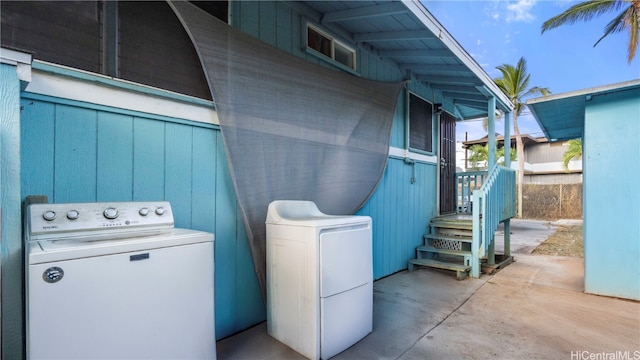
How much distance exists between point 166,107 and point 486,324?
9.71 ft

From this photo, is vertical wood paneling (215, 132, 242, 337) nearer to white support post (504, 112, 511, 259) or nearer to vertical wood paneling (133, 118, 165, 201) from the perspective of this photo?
vertical wood paneling (133, 118, 165, 201)

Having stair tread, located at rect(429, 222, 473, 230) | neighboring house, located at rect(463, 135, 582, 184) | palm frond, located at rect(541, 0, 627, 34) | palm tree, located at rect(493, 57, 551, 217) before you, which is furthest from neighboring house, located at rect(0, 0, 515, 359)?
neighboring house, located at rect(463, 135, 582, 184)

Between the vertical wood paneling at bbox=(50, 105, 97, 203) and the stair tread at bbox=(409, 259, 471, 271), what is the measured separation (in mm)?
3872

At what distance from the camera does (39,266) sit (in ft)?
3.36

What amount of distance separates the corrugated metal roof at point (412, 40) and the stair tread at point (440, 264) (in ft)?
8.27

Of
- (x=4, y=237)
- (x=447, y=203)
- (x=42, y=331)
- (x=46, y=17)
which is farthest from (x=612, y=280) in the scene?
(x=46, y=17)

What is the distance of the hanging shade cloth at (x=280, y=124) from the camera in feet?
6.80

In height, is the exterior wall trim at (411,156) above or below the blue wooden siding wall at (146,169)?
above

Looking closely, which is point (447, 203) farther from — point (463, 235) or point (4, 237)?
point (4, 237)

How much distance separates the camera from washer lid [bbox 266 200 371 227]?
1.95 meters

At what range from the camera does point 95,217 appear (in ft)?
4.73

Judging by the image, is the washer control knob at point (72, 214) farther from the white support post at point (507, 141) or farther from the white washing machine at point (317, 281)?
the white support post at point (507, 141)

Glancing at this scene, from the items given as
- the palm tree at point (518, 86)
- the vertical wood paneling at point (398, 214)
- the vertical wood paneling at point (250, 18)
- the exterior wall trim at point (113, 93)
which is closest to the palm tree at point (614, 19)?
the palm tree at point (518, 86)

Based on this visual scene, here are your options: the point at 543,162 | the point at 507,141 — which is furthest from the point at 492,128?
the point at 543,162
